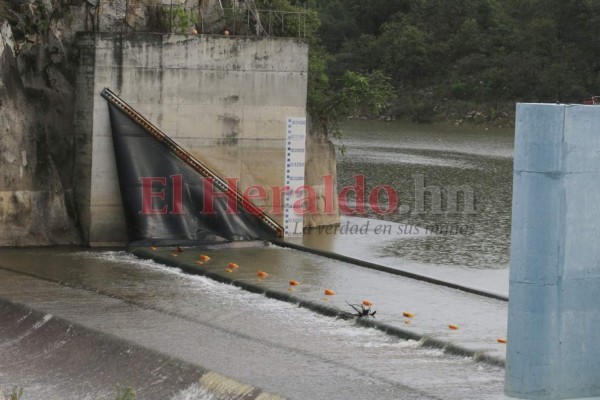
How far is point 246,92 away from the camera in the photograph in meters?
21.1

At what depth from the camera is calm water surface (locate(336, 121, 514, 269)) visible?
20.7 metres

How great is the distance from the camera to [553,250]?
11.3 m

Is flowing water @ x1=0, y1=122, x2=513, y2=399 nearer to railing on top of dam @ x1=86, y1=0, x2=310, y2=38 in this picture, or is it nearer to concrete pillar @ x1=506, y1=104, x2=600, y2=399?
concrete pillar @ x1=506, y1=104, x2=600, y2=399

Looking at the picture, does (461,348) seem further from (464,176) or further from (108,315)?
(464,176)

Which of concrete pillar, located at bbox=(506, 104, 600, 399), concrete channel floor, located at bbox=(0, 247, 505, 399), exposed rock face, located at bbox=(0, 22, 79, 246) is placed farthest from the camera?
exposed rock face, located at bbox=(0, 22, 79, 246)

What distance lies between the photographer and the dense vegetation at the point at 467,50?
6706 cm

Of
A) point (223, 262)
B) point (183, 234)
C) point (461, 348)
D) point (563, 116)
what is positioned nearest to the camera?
point (563, 116)

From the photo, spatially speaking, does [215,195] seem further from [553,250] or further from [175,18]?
[553,250]

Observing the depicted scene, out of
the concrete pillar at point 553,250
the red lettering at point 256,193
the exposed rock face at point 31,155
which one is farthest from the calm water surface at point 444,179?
the concrete pillar at point 553,250

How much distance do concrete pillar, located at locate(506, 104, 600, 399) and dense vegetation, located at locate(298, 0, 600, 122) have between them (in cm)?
4960

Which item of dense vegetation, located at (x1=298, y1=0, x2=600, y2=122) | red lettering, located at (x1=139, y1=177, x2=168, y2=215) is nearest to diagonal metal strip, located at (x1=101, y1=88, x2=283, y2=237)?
red lettering, located at (x1=139, y1=177, x2=168, y2=215)

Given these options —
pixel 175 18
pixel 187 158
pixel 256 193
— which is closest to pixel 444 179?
pixel 256 193

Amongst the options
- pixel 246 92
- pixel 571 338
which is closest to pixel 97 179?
pixel 246 92

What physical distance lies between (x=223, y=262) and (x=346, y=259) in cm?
180
